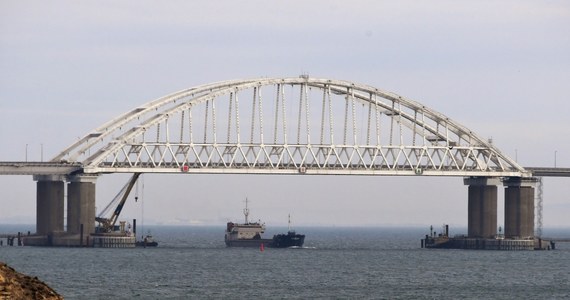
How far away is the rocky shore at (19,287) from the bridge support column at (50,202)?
Result: 11794 cm

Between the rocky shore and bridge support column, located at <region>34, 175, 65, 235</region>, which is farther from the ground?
bridge support column, located at <region>34, 175, 65, 235</region>

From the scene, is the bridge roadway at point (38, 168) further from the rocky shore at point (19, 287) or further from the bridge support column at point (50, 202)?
the rocky shore at point (19, 287)

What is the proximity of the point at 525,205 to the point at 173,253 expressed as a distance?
47.4m

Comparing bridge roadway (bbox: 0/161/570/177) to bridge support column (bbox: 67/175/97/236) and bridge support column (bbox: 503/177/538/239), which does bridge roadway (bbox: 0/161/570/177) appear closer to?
bridge support column (bbox: 67/175/97/236)

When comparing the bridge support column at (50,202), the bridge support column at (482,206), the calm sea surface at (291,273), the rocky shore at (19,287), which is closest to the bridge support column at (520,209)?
the bridge support column at (482,206)

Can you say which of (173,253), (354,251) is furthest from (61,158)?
(354,251)

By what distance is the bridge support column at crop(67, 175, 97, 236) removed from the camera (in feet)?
563

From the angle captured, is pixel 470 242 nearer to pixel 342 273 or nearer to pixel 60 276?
pixel 342 273

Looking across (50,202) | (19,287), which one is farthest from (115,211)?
(19,287)

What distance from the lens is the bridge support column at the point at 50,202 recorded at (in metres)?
173

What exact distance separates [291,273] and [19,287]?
7435 cm

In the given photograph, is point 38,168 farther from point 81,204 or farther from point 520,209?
point 520,209

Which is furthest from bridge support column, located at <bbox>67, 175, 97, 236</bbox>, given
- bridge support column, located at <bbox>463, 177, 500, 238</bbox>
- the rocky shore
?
the rocky shore

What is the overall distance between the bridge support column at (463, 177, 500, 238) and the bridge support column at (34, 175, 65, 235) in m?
51.7
